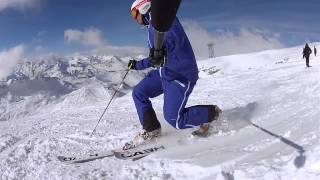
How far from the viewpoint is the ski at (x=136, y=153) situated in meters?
5.97

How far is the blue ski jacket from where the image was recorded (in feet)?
20.2

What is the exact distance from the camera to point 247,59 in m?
141

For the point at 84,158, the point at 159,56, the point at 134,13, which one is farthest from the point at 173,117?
the point at 159,56

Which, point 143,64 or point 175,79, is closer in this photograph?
point 175,79

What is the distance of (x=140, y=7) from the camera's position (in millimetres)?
6102

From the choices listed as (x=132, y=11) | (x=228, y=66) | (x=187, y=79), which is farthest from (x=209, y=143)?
(x=228, y=66)

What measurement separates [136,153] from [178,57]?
4.96 feet

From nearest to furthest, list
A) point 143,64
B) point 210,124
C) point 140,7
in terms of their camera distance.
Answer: point 140,7, point 143,64, point 210,124

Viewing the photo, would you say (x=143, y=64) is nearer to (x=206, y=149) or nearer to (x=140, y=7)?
(x=140, y=7)

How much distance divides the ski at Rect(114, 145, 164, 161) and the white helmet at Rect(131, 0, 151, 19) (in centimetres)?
195

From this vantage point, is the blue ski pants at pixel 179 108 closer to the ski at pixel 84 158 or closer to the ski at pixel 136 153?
the ski at pixel 136 153

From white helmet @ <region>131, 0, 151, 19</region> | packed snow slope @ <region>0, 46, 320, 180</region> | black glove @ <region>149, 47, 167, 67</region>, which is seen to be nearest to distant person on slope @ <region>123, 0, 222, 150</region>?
white helmet @ <region>131, 0, 151, 19</region>

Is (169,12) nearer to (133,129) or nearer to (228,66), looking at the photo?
(133,129)

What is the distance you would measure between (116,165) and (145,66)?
5.46 feet
